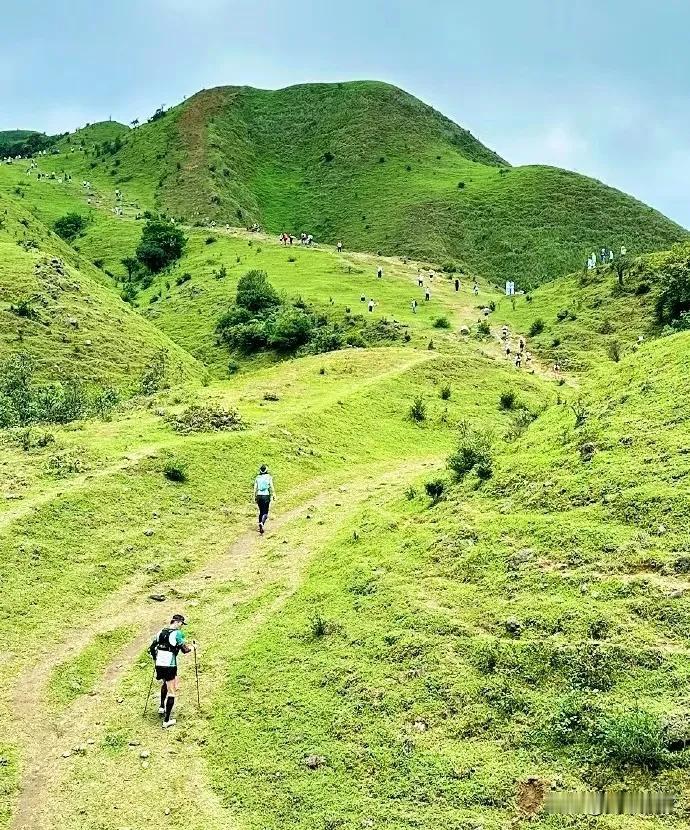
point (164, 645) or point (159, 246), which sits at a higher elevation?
point (159, 246)

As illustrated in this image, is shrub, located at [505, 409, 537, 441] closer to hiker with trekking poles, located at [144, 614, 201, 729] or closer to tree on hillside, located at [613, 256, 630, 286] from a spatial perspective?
hiker with trekking poles, located at [144, 614, 201, 729]

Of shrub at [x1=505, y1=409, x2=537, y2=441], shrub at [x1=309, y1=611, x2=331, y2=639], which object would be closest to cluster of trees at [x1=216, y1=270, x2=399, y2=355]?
shrub at [x1=505, y1=409, x2=537, y2=441]

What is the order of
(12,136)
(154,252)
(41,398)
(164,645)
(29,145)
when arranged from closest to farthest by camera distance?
(164,645)
(41,398)
(154,252)
(29,145)
(12,136)

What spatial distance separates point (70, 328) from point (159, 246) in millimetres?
33417

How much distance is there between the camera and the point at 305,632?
49.1 feet

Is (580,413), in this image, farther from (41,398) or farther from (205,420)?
(41,398)

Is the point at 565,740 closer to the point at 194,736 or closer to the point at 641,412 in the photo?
the point at 194,736

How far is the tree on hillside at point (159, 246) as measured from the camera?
72625 mm

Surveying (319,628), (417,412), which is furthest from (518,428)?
(417,412)

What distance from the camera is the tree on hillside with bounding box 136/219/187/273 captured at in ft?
238

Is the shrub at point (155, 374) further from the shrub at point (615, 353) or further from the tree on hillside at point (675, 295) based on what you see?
the tree on hillside at point (675, 295)

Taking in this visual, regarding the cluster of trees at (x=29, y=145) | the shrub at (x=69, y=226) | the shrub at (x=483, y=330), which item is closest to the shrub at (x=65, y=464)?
the shrub at (x=483, y=330)

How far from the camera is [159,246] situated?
73.1 m

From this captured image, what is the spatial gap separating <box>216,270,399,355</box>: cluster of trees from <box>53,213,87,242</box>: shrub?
39466 mm
